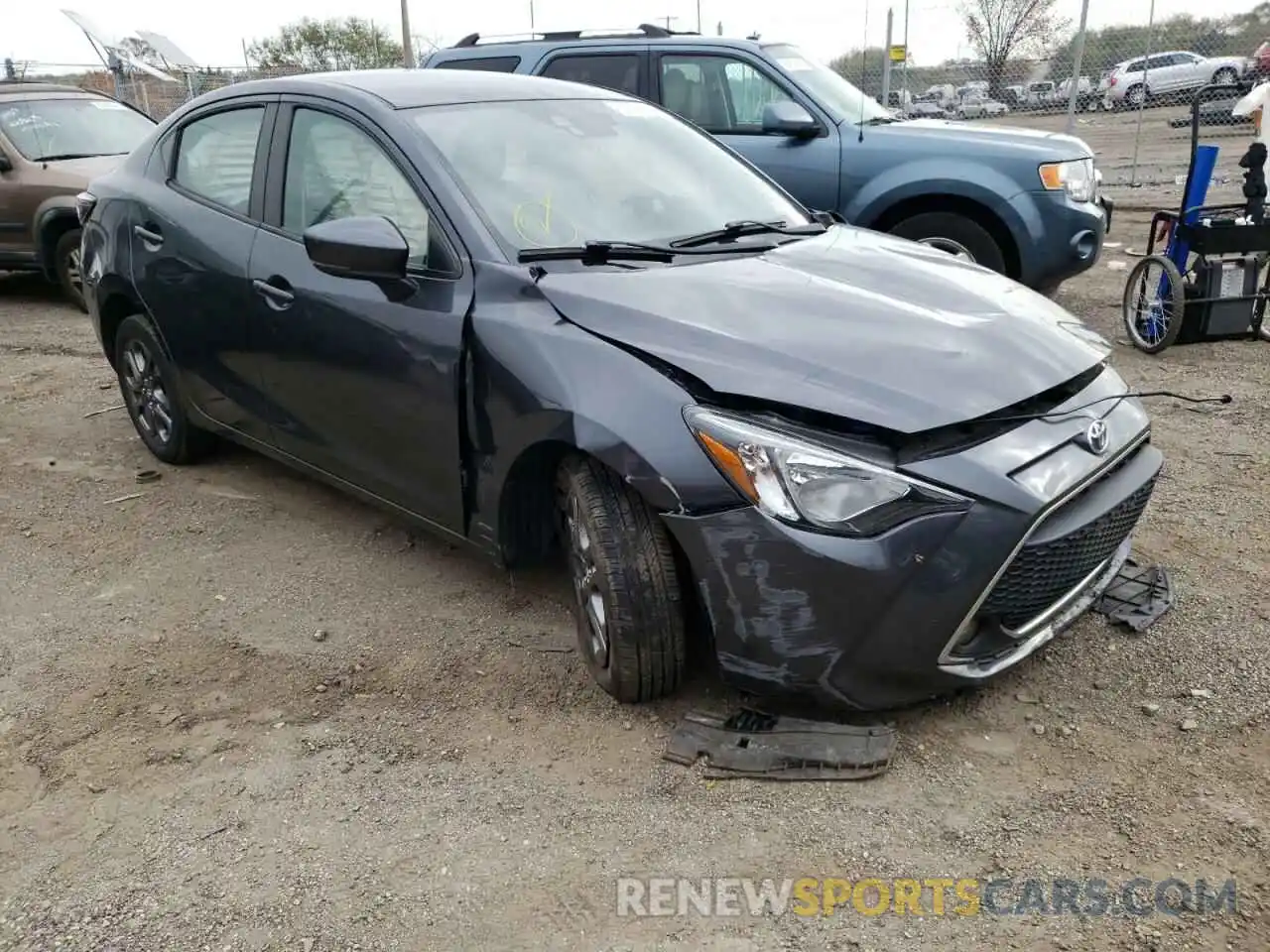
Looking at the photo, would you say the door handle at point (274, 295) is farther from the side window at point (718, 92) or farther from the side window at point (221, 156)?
the side window at point (718, 92)

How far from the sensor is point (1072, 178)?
6.61 meters

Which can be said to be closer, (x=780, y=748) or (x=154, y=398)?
(x=780, y=748)

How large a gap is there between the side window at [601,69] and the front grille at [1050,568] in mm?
5595

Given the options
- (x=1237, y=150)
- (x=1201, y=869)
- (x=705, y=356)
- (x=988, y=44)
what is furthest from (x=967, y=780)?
(x=988, y=44)

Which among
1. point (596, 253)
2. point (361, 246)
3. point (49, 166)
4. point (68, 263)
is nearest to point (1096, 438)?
point (596, 253)

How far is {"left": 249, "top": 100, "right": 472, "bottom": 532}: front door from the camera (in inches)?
127

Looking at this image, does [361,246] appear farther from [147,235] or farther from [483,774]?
[147,235]

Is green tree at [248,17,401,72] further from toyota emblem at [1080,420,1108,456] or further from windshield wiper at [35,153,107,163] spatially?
toyota emblem at [1080,420,1108,456]

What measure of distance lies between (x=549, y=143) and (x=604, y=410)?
130cm

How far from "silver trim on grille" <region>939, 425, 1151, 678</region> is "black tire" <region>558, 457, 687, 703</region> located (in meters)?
0.68

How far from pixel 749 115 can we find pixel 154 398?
4.33 m

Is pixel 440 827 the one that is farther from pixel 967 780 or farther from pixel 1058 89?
pixel 1058 89

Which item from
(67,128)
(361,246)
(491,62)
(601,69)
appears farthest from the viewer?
(67,128)

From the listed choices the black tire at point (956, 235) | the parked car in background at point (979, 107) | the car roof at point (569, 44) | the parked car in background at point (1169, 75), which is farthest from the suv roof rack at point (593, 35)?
the parked car in background at point (1169, 75)
